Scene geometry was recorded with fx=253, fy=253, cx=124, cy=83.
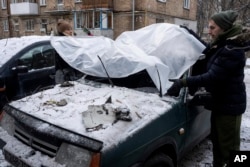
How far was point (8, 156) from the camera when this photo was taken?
230 centimetres

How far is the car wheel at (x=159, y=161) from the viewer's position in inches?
85.9

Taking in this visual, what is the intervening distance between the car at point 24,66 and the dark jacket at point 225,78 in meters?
2.66

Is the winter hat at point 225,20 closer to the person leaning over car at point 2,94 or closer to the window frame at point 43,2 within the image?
the person leaning over car at point 2,94

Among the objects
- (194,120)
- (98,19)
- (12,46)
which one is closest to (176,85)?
(194,120)

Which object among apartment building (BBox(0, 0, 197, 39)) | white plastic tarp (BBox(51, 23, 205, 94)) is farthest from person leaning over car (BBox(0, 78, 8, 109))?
apartment building (BBox(0, 0, 197, 39))

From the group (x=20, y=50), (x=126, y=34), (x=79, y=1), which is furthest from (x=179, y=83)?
(x=79, y=1)

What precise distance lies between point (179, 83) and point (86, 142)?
3.61 ft

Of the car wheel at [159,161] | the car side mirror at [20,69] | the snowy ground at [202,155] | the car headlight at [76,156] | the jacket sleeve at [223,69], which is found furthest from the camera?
the car side mirror at [20,69]

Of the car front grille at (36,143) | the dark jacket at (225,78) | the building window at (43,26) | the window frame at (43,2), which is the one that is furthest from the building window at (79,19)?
the dark jacket at (225,78)

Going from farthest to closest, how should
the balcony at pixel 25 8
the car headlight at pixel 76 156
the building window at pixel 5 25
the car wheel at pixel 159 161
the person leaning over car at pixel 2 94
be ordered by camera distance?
1. the building window at pixel 5 25
2. the balcony at pixel 25 8
3. the person leaning over car at pixel 2 94
4. the car wheel at pixel 159 161
5. the car headlight at pixel 76 156

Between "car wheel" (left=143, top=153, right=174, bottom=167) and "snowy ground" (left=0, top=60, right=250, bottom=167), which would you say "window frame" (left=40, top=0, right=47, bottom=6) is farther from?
"car wheel" (left=143, top=153, right=174, bottom=167)

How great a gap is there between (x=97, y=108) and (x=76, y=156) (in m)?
0.52

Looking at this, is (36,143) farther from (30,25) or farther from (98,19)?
(30,25)

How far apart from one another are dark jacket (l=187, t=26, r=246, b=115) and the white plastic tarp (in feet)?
1.03
